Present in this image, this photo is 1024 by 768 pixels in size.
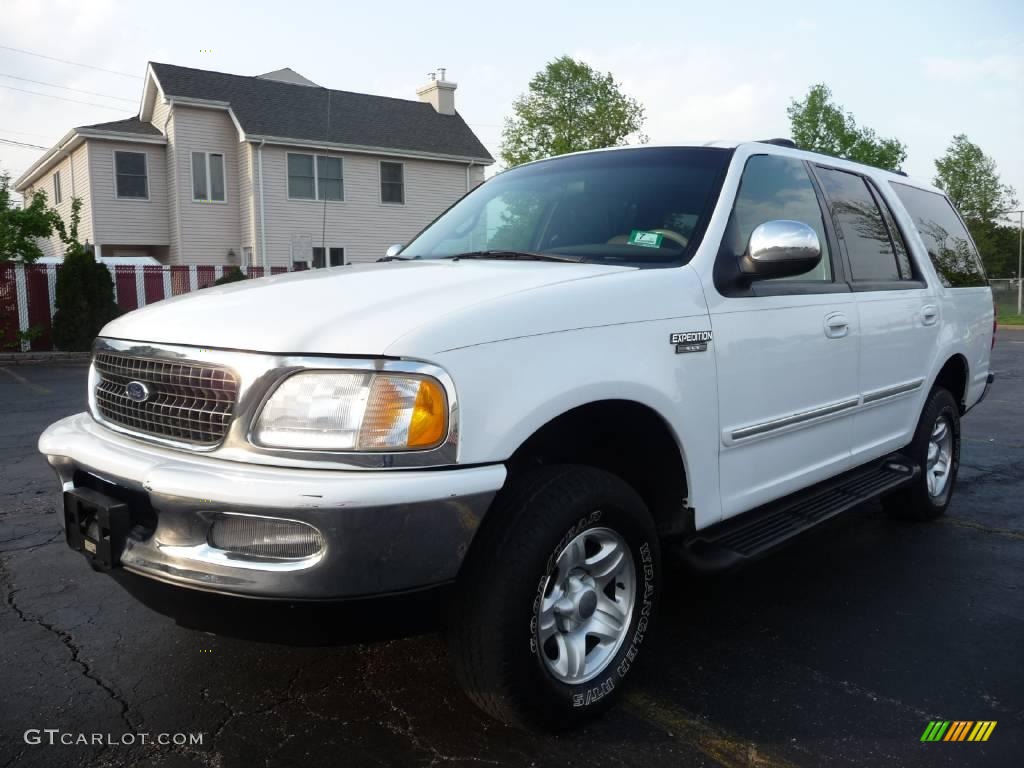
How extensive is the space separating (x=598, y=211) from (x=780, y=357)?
3.09 ft

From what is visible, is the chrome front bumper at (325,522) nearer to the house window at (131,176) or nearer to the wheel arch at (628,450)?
the wheel arch at (628,450)

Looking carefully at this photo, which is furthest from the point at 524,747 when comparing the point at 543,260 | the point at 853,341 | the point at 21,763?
the point at 853,341

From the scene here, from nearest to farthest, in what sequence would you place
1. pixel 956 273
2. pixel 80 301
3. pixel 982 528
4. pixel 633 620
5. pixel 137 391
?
pixel 137 391, pixel 633 620, pixel 982 528, pixel 956 273, pixel 80 301

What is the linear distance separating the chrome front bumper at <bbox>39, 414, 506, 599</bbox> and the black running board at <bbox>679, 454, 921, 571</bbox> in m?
1.14

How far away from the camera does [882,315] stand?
419 cm

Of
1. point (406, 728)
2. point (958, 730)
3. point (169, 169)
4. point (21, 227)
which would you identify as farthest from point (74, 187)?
point (958, 730)

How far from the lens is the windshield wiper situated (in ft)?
10.8

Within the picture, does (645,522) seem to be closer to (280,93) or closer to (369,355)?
(369,355)

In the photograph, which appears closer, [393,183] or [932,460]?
[932,460]

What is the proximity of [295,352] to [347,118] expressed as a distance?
1013 inches

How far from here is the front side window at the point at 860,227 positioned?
13.7 ft

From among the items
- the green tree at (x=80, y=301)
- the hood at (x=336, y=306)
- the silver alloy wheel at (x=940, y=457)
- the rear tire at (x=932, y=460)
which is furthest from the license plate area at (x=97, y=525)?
the green tree at (x=80, y=301)

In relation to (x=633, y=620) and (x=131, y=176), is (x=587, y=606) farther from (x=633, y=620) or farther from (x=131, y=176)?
(x=131, y=176)

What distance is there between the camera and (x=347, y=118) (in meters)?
26.4
